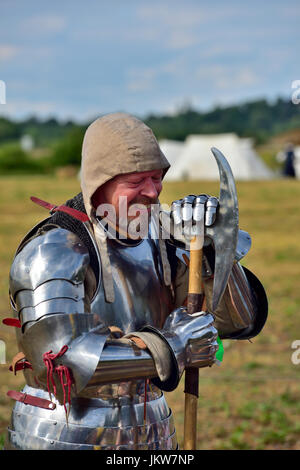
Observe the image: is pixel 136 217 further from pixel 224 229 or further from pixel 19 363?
pixel 19 363

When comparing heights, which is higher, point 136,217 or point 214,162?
point 214,162

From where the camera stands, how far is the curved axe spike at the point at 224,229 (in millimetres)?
3129

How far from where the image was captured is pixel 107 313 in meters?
3.12

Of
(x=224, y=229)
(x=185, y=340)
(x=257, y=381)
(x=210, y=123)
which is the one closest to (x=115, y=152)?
(x=224, y=229)

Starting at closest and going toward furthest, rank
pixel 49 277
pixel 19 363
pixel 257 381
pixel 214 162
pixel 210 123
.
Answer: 1. pixel 49 277
2. pixel 19 363
3. pixel 257 381
4. pixel 214 162
5. pixel 210 123

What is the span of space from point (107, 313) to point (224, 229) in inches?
22.4

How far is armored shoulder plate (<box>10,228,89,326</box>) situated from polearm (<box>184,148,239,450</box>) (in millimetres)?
448

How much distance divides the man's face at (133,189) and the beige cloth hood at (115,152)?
0.18 feet

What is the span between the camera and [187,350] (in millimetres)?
2955

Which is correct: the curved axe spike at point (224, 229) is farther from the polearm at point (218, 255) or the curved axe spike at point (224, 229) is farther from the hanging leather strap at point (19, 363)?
the hanging leather strap at point (19, 363)

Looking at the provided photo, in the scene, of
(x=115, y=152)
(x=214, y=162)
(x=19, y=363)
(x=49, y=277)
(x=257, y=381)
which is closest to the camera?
(x=49, y=277)

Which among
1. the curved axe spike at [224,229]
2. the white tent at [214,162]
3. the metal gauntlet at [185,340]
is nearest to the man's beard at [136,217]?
the curved axe spike at [224,229]

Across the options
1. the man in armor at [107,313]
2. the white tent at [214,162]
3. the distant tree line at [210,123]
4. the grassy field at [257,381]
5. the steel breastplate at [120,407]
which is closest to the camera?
the man in armor at [107,313]

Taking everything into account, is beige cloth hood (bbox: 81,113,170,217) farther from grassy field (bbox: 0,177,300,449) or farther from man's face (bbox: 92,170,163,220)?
grassy field (bbox: 0,177,300,449)
